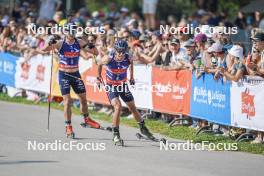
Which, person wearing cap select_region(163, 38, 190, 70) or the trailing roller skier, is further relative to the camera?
person wearing cap select_region(163, 38, 190, 70)

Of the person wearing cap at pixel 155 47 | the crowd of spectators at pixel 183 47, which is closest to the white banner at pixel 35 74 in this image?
the crowd of spectators at pixel 183 47

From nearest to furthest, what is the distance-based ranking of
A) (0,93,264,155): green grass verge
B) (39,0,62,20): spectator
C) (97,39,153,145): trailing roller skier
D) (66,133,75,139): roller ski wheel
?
(0,93,264,155): green grass verge, (97,39,153,145): trailing roller skier, (66,133,75,139): roller ski wheel, (39,0,62,20): spectator

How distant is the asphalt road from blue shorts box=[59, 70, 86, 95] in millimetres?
916

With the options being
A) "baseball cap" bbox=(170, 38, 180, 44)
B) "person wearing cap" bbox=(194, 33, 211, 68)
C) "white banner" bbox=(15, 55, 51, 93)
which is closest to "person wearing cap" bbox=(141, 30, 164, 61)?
"baseball cap" bbox=(170, 38, 180, 44)

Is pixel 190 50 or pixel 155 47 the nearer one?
pixel 190 50

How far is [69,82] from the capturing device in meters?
19.0

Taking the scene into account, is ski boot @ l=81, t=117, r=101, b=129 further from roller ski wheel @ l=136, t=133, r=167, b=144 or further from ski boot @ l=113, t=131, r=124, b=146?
ski boot @ l=113, t=131, r=124, b=146

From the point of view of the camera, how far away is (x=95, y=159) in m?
15.0

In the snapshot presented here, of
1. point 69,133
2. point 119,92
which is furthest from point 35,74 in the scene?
point 119,92

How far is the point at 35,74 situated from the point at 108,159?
11042 mm

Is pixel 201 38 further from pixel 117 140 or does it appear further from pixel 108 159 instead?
pixel 108 159

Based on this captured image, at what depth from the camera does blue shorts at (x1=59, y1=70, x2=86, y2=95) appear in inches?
738

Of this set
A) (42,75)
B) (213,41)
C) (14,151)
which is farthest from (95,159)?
(42,75)

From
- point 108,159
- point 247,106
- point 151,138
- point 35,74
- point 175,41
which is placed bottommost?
point 108,159
